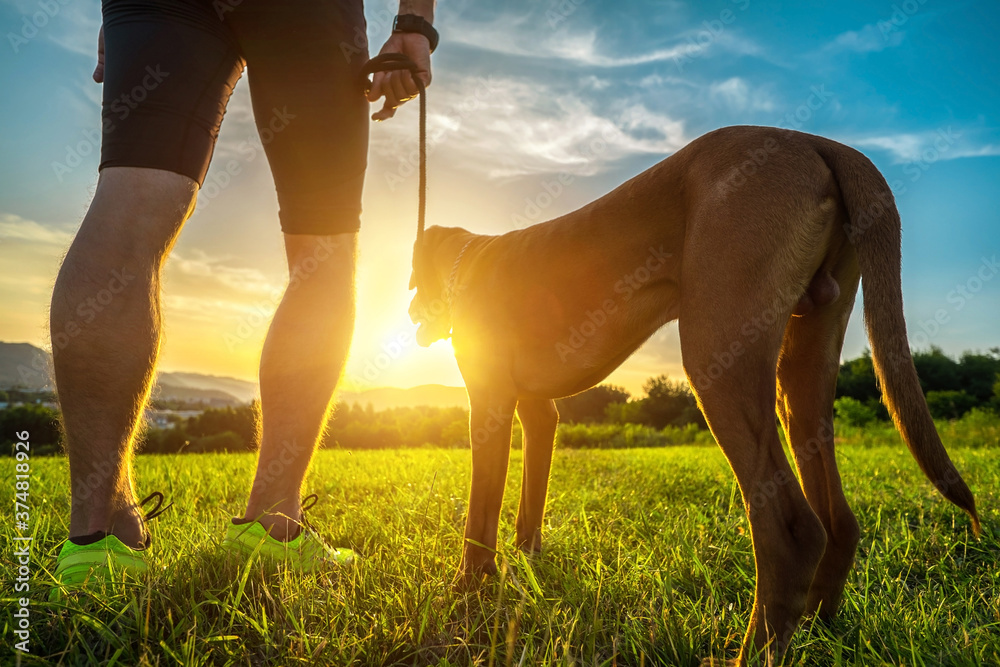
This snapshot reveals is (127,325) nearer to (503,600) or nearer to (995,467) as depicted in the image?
(503,600)

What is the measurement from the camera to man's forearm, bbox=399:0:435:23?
2.37 metres

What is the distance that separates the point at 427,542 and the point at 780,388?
1.49 meters

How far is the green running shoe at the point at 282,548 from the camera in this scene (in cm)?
180

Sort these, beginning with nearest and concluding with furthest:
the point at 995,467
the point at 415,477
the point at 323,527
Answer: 1. the point at 323,527
2. the point at 415,477
3. the point at 995,467

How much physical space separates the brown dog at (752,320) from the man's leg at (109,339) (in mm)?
1178

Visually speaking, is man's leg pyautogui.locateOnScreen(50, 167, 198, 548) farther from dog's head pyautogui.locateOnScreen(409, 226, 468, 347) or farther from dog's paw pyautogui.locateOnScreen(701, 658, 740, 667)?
dog's paw pyautogui.locateOnScreen(701, 658, 740, 667)

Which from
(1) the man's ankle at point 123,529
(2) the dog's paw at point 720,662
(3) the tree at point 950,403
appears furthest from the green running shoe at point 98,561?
(3) the tree at point 950,403

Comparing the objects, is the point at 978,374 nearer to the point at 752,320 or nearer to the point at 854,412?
the point at 854,412

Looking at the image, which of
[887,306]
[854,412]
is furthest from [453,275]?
[854,412]

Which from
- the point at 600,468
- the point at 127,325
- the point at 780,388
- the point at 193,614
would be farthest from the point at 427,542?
the point at 600,468

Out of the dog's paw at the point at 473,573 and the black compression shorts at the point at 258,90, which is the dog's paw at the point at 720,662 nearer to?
the dog's paw at the point at 473,573

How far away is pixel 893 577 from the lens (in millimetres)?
2049

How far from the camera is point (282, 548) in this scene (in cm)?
184

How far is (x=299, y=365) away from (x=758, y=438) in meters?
1.63
